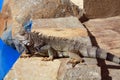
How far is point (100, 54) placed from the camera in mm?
5145

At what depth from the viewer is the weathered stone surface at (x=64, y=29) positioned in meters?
5.87

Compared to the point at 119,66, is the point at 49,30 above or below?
above

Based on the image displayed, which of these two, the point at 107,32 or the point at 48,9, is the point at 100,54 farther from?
the point at 48,9

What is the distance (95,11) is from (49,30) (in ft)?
6.95

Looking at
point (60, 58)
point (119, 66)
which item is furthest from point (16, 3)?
point (119, 66)

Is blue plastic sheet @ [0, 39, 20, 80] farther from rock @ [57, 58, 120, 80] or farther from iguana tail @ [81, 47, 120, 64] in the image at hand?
iguana tail @ [81, 47, 120, 64]

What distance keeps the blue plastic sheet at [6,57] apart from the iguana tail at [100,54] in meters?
1.87

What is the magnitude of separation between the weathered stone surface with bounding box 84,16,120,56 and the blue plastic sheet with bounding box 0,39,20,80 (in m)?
1.68

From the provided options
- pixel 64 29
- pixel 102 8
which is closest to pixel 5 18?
pixel 102 8

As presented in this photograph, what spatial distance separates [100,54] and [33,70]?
1.02 m

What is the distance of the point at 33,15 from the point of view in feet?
26.7

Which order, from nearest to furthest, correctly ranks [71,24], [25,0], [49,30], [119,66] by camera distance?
[119,66] < [49,30] < [71,24] < [25,0]

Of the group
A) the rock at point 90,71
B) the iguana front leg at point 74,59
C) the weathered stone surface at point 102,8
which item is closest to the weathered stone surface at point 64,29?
the iguana front leg at point 74,59

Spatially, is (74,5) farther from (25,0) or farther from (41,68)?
(41,68)
